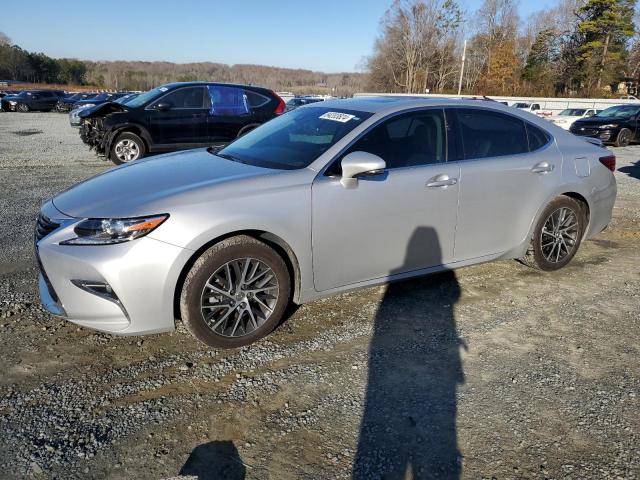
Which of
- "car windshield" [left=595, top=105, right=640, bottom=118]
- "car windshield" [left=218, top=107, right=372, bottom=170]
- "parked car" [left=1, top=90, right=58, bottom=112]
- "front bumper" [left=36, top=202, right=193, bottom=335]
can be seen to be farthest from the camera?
"parked car" [left=1, top=90, right=58, bottom=112]

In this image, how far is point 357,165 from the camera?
127 inches

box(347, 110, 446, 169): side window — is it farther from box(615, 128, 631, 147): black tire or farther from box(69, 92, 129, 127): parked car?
box(615, 128, 631, 147): black tire

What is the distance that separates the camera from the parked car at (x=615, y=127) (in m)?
16.5

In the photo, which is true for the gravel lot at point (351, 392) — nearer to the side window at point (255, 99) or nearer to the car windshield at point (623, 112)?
the side window at point (255, 99)

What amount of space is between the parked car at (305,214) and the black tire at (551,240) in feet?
0.07

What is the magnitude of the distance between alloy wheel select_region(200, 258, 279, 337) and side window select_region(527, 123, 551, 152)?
2.75m

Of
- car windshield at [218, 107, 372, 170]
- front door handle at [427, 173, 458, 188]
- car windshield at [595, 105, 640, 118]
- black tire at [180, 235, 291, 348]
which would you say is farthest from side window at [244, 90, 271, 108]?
car windshield at [595, 105, 640, 118]

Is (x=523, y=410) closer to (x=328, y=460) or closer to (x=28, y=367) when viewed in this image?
(x=328, y=460)

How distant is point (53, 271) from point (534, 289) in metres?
3.83

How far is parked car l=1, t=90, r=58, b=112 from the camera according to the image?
31405mm

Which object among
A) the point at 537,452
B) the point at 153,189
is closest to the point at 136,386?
the point at 153,189

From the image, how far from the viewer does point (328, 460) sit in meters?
2.28

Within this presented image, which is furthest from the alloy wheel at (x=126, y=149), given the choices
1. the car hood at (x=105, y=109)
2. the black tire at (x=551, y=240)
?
the black tire at (x=551, y=240)

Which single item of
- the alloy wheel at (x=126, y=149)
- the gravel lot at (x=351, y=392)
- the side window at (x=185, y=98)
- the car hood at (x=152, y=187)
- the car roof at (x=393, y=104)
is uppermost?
the side window at (x=185, y=98)
